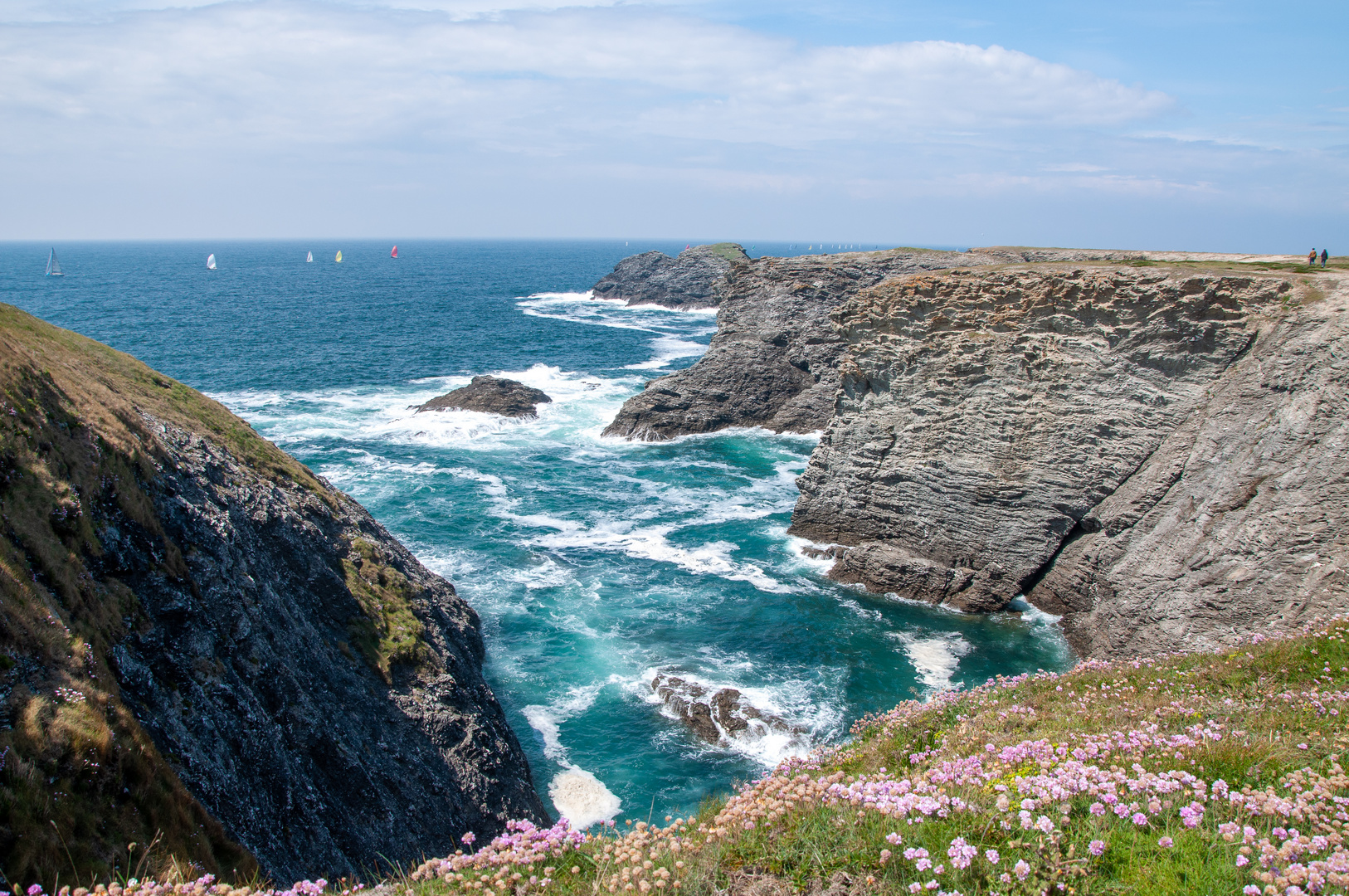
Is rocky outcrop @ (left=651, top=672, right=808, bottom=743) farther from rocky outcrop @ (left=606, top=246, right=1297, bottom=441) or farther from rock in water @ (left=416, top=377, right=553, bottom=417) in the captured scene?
rock in water @ (left=416, top=377, right=553, bottom=417)

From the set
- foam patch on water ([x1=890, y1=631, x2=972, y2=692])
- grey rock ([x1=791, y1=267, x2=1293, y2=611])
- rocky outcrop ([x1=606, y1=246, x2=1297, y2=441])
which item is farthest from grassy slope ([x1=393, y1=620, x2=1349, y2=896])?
rocky outcrop ([x1=606, y1=246, x2=1297, y2=441])

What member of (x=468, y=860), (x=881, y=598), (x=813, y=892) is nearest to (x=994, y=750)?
(x=813, y=892)

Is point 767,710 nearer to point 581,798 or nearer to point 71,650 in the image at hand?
point 581,798

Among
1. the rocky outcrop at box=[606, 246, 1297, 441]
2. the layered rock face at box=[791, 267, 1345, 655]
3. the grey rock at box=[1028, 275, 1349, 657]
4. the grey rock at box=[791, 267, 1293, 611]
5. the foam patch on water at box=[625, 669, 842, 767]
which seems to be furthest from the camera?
the rocky outcrop at box=[606, 246, 1297, 441]

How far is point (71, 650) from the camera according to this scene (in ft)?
32.1

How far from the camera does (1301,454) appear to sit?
74.7ft

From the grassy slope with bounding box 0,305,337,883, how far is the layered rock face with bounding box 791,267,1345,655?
2701 centimetres

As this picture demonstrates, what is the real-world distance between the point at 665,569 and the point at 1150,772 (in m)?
27.1

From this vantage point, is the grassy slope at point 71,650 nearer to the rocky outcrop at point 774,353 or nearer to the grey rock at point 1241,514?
the grey rock at point 1241,514

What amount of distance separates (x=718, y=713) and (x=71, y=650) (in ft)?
58.9

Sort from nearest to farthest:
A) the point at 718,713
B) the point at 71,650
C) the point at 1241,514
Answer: the point at 71,650 < the point at 1241,514 < the point at 718,713

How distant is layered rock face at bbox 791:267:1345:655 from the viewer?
23438 mm

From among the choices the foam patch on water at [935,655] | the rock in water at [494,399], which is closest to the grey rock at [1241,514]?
the foam patch on water at [935,655]

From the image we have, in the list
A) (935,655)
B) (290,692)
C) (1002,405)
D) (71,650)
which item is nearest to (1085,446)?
(1002,405)
